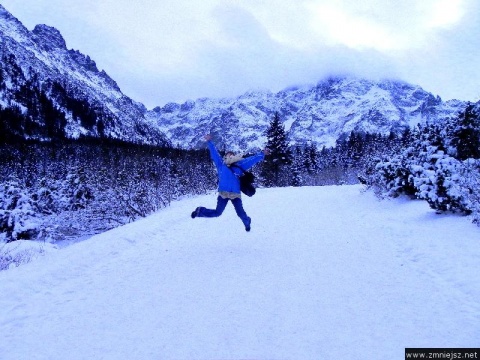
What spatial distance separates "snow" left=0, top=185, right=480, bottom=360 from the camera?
312cm

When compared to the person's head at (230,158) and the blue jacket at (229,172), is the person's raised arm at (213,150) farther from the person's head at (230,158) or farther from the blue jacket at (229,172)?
the person's head at (230,158)

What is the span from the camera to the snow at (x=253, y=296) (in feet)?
10.2

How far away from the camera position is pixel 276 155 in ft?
121

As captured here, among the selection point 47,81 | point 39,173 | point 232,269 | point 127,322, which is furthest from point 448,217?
point 47,81

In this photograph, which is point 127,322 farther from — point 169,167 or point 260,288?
point 169,167

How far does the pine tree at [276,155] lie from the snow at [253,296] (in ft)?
95.9

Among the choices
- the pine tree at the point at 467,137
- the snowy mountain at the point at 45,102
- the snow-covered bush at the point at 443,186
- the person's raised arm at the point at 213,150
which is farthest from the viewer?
the snowy mountain at the point at 45,102

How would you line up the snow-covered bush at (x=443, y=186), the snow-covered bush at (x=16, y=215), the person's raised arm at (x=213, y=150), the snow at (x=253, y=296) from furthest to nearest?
the snow-covered bush at (x=16, y=215) < the snow-covered bush at (x=443, y=186) < the person's raised arm at (x=213, y=150) < the snow at (x=253, y=296)

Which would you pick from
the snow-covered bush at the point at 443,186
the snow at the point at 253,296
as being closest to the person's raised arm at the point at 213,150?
the snow at the point at 253,296

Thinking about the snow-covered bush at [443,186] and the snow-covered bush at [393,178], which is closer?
the snow-covered bush at [443,186]

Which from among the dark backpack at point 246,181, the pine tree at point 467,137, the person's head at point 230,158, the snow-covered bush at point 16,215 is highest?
the pine tree at point 467,137

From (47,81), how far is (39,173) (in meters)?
106

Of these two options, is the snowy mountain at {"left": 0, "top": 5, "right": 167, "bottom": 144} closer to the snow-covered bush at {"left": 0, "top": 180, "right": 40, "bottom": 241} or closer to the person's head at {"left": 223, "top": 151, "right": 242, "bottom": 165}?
the snow-covered bush at {"left": 0, "top": 180, "right": 40, "bottom": 241}

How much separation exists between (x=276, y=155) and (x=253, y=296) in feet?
108
